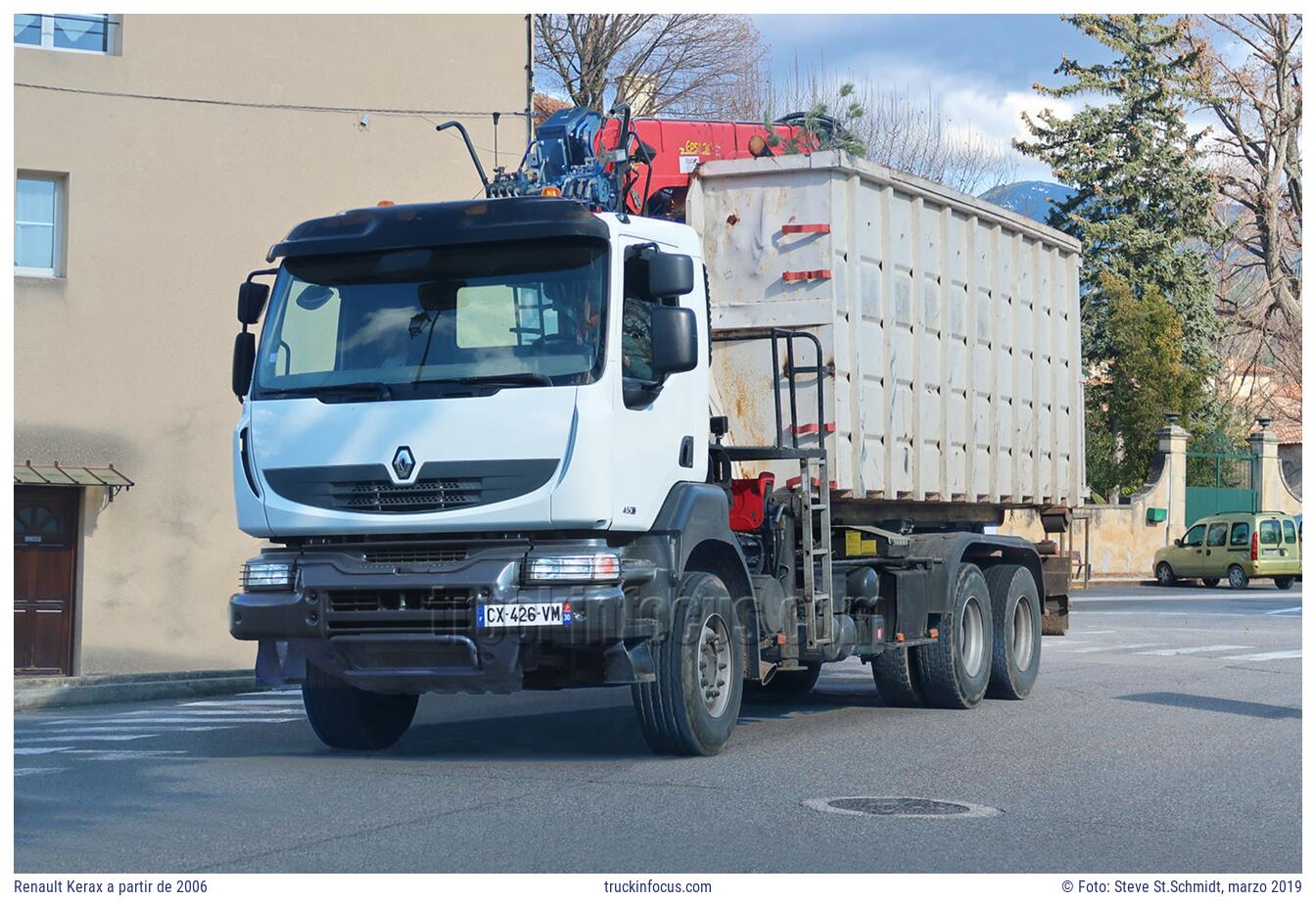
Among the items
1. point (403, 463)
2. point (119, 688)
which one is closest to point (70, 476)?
point (119, 688)

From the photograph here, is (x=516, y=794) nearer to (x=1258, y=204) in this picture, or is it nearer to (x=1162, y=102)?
(x=1162, y=102)

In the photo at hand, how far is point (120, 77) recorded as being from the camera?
774 inches

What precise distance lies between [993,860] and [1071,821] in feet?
3.43

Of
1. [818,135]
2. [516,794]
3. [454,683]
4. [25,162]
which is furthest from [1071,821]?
[25,162]

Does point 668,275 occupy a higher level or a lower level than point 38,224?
lower

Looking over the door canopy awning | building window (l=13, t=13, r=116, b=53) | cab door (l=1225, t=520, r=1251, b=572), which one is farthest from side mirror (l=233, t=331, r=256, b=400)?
cab door (l=1225, t=520, r=1251, b=572)

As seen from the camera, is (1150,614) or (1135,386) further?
(1135,386)

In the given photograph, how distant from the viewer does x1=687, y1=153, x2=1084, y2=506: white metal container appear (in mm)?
11281

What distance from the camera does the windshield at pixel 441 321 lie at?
8930 millimetres

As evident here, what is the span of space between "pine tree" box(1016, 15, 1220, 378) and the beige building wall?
28323 mm

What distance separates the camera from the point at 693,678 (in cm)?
936

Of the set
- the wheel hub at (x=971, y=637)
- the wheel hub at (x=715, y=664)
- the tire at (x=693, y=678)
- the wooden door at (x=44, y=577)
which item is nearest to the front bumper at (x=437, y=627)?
the tire at (x=693, y=678)

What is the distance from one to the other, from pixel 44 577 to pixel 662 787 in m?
12.7

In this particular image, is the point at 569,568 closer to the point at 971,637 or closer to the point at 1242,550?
the point at 971,637
